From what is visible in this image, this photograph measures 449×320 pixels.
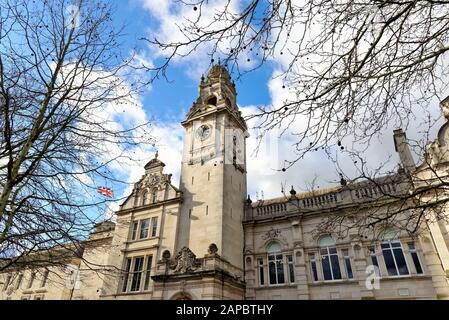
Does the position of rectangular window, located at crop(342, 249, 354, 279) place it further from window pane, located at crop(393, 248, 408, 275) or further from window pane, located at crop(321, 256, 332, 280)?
window pane, located at crop(393, 248, 408, 275)

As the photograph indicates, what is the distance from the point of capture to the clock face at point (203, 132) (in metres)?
25.7

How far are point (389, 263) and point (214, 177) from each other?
13.1 metres

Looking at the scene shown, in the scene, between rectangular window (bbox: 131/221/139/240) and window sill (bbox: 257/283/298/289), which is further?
rectangular window (bbox: 131/221/139/240)

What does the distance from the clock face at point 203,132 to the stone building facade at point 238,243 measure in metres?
0.11

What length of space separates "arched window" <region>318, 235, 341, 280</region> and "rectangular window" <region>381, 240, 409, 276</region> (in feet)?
9.45

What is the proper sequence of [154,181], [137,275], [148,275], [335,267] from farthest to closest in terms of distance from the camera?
[154,181] → [137,275] → [148,275] → [335,267]

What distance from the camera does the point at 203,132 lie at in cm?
2619

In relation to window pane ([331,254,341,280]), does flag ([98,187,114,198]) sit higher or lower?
lower

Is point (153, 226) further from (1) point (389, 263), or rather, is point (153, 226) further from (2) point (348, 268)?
(1) point (389, 263)

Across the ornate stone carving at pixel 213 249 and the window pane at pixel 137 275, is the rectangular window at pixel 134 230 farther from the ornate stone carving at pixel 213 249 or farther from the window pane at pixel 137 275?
the ornate stone carving at pixel 213 249

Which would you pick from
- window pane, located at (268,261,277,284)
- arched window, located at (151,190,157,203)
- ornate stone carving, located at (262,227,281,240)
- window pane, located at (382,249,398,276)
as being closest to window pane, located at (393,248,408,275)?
window pane, located at (382,249,398,276)

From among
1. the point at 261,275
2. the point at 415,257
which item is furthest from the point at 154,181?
the point at 415,257

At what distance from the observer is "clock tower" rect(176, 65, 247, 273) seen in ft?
67.9
